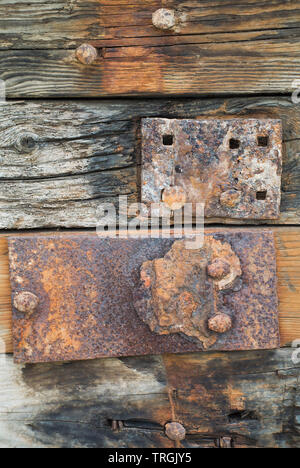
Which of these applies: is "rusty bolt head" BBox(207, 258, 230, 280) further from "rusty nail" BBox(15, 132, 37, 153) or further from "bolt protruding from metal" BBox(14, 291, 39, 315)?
"rusty nail" BBox(15, 132, 37, 153)

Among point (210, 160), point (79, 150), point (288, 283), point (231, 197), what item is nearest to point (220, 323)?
point (288, 283)

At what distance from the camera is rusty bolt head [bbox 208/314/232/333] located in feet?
4.16

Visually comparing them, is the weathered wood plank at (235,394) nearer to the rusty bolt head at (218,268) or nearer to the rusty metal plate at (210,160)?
the rusty bolt head at (218,268)

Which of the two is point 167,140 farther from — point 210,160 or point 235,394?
point 235,394

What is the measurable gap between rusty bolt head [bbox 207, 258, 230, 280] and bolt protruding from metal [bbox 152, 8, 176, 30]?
754 millimetres

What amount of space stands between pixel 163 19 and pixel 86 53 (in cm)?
26

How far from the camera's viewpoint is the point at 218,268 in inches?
50.3

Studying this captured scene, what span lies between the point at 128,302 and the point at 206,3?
99cm

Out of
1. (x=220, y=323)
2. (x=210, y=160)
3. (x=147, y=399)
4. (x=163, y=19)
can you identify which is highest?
(x=163, y=19)

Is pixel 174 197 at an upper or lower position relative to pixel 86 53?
lower

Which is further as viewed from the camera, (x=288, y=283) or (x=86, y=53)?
(x=288, y=283)

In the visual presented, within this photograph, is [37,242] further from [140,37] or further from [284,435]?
[284,435]

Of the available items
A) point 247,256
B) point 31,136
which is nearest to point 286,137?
point 247,256

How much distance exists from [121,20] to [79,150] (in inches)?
17.0
